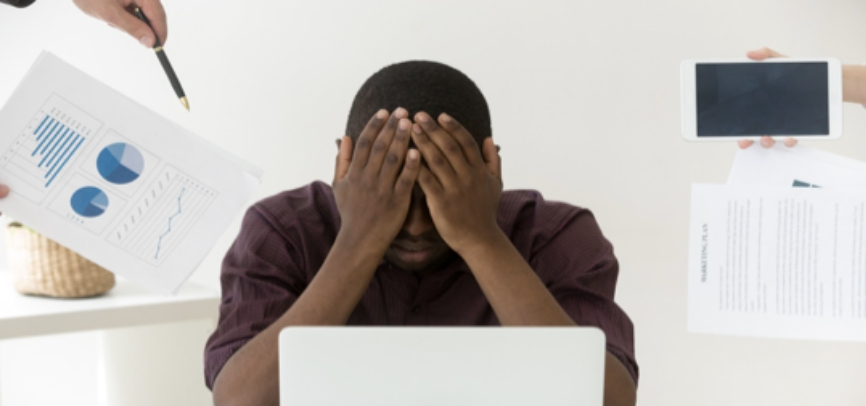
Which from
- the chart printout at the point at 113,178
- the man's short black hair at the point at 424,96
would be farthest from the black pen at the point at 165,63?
the man's short black hair at the point at 424,96

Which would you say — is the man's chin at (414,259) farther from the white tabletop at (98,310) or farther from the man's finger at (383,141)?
the white tabletop at (98,310)

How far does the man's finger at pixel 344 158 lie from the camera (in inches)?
46.5

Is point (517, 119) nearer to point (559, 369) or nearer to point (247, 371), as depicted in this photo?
point (247, 371)

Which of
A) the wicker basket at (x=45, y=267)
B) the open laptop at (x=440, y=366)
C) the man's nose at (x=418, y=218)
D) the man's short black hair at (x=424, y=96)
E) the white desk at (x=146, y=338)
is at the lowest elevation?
→ the white desk at (x=146, y=338)

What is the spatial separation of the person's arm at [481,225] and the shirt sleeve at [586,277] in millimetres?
87

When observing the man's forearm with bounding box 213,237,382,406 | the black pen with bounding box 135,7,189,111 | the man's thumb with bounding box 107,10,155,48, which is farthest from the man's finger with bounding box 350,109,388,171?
the man's thumb with bounding box 107,10,155,48

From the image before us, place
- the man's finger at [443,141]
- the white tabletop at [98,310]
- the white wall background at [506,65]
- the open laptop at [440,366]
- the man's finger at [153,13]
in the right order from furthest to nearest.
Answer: the white wall background at [506,65], the white tabletop at [98,310], the man's finger at [153,13], the man's finger at [443,141], the open laptop at [440,366]

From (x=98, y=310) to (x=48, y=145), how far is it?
0.55 meters

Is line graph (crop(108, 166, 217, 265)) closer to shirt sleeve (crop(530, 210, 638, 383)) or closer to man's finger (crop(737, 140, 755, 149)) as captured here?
shirt sleeve (crop(530, 210, 638, 383))

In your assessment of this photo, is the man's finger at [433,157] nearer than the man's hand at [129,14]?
Yes

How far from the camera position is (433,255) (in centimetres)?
125

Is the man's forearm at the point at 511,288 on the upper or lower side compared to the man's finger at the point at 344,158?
lower

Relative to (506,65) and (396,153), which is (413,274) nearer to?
(396,153)

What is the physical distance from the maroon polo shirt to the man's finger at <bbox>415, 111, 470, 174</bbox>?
28 centimetres
